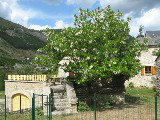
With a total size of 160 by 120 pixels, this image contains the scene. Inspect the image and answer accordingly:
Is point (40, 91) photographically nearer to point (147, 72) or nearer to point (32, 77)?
point (32, 77)

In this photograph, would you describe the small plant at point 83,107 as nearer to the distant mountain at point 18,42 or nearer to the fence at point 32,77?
the fence at point 32,77

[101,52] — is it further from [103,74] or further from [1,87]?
[1,87]

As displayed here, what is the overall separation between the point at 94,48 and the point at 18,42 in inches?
4994

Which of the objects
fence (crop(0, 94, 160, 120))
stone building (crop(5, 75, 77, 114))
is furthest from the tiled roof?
fence (crop(0, 94, 160, 120))

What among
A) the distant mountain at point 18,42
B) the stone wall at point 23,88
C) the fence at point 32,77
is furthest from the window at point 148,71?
the distant mountain at point 18,42

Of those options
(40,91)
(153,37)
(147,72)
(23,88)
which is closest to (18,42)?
(153,37)

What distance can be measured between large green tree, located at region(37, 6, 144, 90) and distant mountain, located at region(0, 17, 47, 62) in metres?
82.5

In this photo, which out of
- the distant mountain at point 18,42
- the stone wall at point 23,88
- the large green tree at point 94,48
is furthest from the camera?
the distant mountain at point 18,42

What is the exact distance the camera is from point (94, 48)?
20172mm

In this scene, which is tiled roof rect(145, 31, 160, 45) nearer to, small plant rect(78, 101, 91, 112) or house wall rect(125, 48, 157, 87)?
house wall rect(125, 48, 157, 87)

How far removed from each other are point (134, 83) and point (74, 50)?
2068 centimetres

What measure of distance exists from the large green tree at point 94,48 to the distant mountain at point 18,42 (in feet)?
271

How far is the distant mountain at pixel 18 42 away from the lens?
11683 centimetres

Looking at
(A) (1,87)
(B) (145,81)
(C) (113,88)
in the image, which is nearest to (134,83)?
(B) (145,81)
